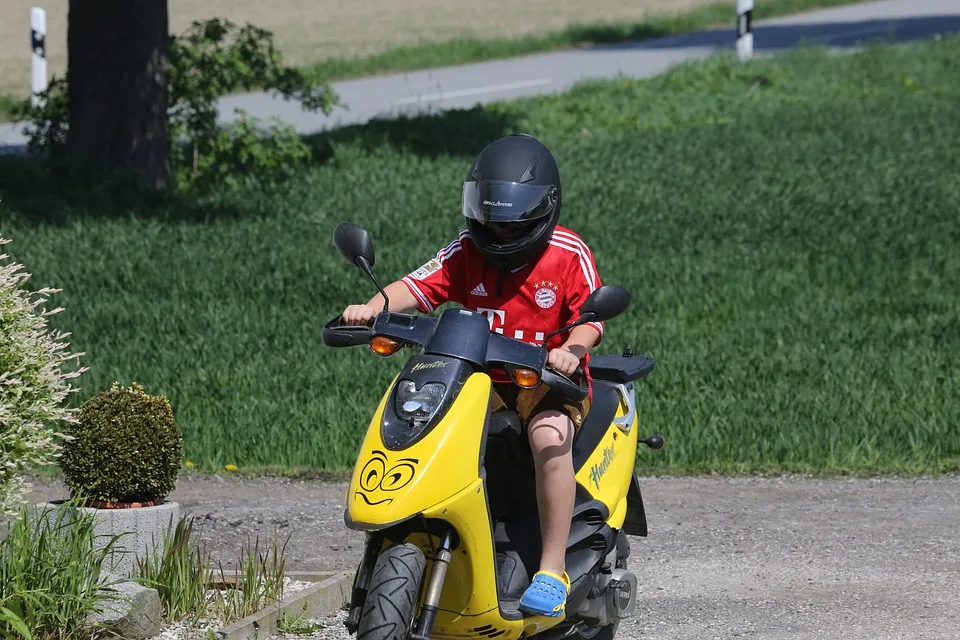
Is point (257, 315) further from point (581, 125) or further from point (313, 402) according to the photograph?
point (581, 125)

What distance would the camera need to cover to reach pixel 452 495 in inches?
171

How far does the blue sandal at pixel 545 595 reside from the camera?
469 centimetres

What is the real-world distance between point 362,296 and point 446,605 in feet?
24.2

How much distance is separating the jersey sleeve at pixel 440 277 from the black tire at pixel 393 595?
1.11 metres

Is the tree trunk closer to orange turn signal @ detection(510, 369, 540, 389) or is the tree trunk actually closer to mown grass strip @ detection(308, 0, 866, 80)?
mown grass strip @ detection(308, 0, 866, 80)

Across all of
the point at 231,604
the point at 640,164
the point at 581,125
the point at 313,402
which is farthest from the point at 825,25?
the point at 231,604

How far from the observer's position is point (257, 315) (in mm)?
11266

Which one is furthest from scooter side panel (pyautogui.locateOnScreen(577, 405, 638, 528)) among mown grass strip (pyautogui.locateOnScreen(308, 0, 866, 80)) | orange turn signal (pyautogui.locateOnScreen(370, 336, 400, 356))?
mown grass strip (pyautogui.locateOnScreen(308, 0, 866, 80))

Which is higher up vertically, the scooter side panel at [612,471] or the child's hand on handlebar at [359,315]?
the child's hand on handlebar at [359,315]

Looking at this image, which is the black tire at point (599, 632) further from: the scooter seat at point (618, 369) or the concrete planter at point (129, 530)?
the concrete planter at point (129, 530)

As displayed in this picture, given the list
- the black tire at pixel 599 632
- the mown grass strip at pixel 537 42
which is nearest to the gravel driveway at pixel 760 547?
the black tire at pixel 599 632

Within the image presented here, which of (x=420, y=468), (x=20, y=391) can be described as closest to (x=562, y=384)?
(x=420, y=468)

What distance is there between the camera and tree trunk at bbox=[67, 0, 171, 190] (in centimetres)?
1479

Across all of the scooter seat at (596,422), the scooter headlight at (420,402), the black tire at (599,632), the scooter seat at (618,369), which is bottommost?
the black tire at (599,632)
